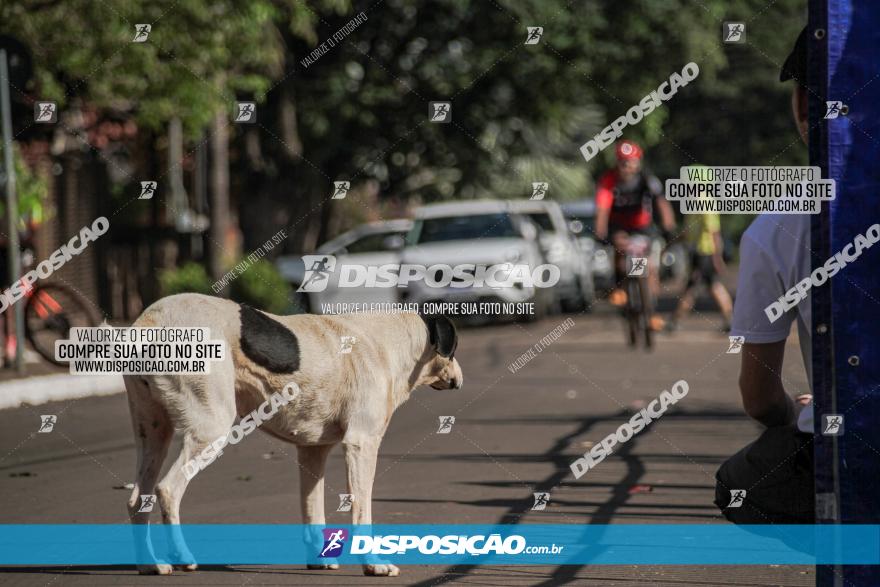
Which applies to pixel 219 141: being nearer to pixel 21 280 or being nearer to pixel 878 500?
pixel 21 280

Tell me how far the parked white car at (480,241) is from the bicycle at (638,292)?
321cm

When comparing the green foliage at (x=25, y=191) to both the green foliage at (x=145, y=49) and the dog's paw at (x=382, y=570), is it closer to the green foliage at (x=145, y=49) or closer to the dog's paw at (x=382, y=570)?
the green foliage at (x=145, y=49)

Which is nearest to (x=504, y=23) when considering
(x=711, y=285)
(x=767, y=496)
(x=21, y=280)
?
(x=711, y=285)

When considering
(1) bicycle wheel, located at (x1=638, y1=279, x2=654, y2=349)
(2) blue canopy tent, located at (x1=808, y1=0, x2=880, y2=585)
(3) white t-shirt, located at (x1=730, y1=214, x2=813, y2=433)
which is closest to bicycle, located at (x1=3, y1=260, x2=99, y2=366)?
(1) bicycle wheel, located at (x1=638, y1=279, x2=654, y2=349)

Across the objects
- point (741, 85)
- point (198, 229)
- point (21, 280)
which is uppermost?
point (741, 85)

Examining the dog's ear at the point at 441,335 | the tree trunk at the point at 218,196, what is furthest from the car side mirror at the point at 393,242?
the dog's ear at the point at 441,335

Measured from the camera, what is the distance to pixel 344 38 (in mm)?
27281

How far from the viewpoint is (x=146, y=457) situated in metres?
6.21

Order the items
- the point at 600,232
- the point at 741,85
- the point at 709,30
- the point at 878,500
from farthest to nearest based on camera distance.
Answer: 1. the point at 741,85
2. the point at 709,30
3. the point at 600,232
4. the point at 878,500

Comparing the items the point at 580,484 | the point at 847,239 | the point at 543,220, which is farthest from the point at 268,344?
the point at 543,220

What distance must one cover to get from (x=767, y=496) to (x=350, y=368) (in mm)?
2477

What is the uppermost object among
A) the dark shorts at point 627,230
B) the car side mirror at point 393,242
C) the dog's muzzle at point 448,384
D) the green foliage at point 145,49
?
the green foliage at point 145,49

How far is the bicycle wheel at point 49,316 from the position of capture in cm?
1470

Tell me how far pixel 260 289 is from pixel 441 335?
11.9 m
